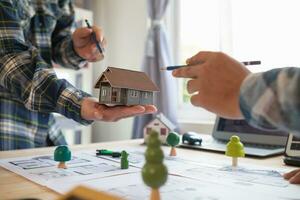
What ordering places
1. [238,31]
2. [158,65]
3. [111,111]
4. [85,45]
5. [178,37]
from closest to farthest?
[111,111] → [85,45] → [238,31] → [158,65] → [178,37]

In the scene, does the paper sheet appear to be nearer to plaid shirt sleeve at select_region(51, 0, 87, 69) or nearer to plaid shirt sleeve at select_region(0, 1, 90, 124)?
plaid shirt sleeve at select_region(0, 1, 90, 124)

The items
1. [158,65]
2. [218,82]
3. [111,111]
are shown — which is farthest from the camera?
[158,65]

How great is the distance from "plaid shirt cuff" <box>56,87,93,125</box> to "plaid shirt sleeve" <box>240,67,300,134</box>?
45 cm

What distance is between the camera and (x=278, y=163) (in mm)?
877

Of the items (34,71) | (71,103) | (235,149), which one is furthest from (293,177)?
(34,71)

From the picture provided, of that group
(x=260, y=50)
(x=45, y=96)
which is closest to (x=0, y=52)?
(x=45, y=96)

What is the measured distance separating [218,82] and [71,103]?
0.42 m

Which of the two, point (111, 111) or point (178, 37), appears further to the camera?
point (178, 37)

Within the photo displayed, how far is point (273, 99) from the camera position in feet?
1.50

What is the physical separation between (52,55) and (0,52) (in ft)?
1.37

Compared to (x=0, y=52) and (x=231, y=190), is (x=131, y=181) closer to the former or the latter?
(x=231, y=190)

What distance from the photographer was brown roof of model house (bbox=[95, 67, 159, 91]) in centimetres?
74

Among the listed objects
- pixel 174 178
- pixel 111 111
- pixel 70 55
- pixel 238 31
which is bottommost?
pixel 174 178

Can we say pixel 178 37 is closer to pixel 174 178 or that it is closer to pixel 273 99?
pixel 174 178
